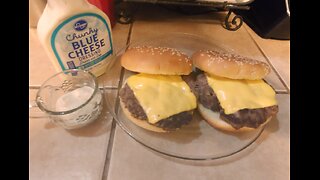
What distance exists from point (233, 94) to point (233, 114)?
38 mm

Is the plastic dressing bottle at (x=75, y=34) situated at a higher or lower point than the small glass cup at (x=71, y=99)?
higher

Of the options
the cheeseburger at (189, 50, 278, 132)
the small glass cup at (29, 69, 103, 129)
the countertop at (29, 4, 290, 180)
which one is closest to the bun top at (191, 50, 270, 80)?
the cheeseburger at (189, 50, 278, 132)

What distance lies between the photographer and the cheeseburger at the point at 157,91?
40 cm

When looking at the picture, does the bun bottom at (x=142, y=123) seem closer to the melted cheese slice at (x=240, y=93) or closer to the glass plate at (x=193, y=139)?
the glass plate at (x=193, y=139)

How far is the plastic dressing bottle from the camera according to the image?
0.38 metres

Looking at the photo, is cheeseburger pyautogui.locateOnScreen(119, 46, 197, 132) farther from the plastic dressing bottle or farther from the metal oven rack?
the metal oven rack

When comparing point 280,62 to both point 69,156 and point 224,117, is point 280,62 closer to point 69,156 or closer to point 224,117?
point 224,117

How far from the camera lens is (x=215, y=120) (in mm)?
419

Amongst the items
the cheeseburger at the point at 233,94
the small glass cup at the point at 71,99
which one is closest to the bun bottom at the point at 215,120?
the cheeseburger at the point at 233,94

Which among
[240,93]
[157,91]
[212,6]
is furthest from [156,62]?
[212,6]

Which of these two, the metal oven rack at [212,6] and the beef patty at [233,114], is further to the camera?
the metal oven rack at [212,6]

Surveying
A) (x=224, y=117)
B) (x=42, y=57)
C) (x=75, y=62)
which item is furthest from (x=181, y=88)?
(x=42, y=57)

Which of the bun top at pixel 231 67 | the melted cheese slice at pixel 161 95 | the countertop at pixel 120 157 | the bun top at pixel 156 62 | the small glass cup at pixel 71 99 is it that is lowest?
the countertop at pixel 120 157

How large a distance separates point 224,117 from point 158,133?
12 cm
